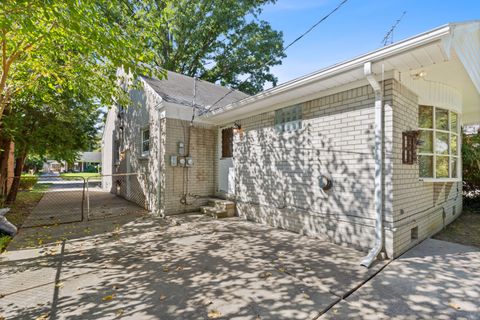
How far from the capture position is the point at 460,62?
408 centimetres

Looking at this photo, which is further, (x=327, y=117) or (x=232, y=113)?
(x=232, y=113)

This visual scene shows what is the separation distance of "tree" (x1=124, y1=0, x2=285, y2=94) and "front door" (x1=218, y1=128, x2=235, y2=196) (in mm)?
10714

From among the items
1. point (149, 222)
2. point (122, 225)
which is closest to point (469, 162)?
point (149, 222)

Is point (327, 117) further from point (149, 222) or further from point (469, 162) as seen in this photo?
point (469, 162)

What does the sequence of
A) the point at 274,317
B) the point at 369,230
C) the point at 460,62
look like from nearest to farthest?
the point at 274,317, the point at 460,62, the point at 369,230

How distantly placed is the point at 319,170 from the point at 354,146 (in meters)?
0.92

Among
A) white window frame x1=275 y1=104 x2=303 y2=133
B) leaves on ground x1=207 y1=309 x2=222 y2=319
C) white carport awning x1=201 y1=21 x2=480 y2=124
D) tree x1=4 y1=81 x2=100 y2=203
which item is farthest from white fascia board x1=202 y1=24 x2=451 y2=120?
tree x1=4 y1=81 x2=100 y2=203

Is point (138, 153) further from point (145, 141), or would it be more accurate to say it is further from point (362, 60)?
point (362, 60)

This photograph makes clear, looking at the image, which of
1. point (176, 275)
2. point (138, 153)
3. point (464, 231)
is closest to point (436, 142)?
point (464, 231)

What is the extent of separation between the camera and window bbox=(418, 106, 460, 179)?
5078 mm

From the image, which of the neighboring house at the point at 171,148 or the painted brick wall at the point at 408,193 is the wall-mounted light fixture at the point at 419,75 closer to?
the painted brick wall at the point at 408,193

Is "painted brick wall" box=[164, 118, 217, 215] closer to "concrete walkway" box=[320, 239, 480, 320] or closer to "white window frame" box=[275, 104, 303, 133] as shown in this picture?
"white window frame" box=[275, 104, 303, 133]

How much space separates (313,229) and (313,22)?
4.59 m

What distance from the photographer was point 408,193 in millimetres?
4582
